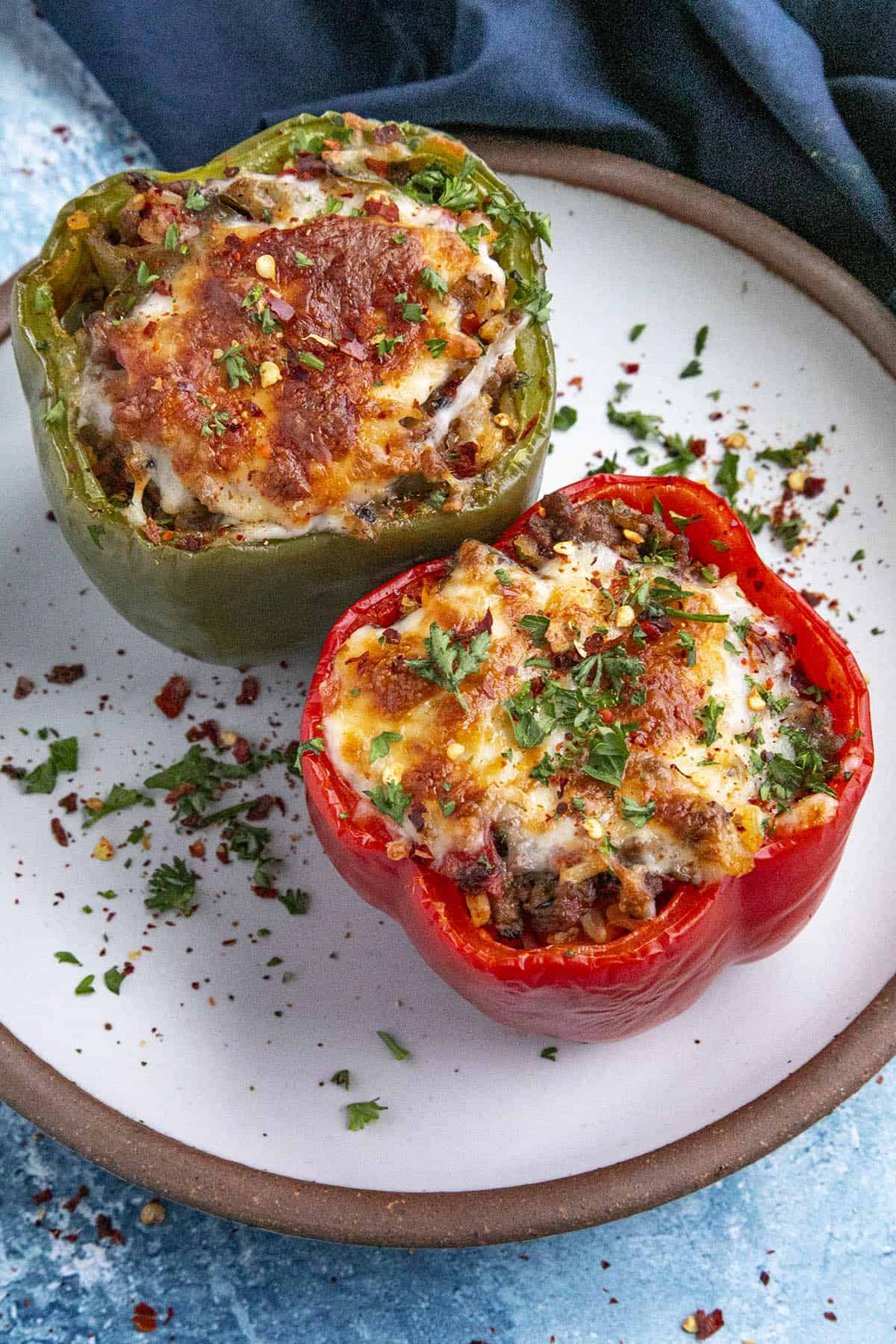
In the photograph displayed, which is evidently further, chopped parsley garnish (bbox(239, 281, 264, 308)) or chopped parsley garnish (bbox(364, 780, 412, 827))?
chopped parsley garnish (bbox(239, 281, 264, 308))

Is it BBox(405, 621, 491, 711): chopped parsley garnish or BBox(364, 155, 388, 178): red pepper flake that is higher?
BBox(364, 155, 388, 178): red pepper flake

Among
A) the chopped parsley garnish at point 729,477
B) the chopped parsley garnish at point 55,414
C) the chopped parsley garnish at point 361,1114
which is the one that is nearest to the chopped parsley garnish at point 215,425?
the chopped parsley garnish at point 55,414

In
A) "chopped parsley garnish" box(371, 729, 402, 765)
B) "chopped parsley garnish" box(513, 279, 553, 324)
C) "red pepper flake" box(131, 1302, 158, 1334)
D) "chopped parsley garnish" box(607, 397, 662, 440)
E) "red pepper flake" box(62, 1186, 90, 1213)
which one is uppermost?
"chopped parsley garnish" box(513, 279, 553, 324)

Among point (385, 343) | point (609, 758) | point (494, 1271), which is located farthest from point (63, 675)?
point (494, 1271)

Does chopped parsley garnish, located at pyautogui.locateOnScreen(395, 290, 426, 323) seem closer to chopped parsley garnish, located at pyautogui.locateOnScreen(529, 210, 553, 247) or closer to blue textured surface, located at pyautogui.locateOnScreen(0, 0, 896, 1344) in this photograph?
chopped parsley garnish, located at pyautogui.locateOnScreen(529, 210, 553, 247)

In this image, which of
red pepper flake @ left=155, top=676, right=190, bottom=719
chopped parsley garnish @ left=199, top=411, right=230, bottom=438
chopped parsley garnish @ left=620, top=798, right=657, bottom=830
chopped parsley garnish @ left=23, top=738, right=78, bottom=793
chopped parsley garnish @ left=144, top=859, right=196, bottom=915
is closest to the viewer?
chopped parsley garnish @ left=620, top=798, right=657, bottom=830

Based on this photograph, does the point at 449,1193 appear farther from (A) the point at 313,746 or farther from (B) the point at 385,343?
(B) the point at 385,343

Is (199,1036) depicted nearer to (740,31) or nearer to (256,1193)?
(256,1193)

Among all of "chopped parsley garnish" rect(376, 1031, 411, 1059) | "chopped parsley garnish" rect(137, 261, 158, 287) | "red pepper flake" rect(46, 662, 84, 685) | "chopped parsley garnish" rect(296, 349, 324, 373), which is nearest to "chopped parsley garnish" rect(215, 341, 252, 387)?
"chopped parsley garnish" rect(296, 349, 324, 373)

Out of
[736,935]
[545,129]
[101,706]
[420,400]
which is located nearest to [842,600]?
[736,935]
